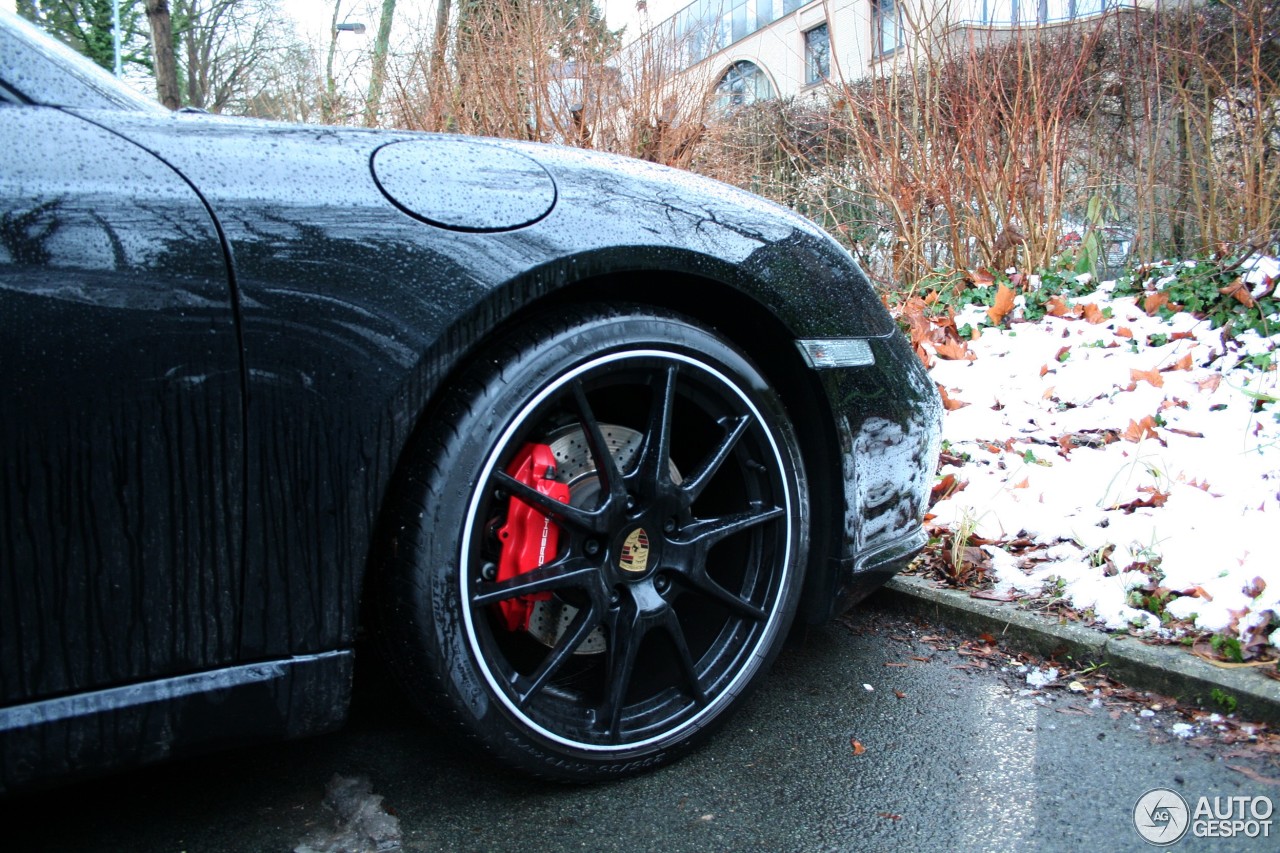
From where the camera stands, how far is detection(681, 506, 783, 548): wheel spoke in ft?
5.85

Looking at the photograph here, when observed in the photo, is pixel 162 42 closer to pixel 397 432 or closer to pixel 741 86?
pixel 741 86

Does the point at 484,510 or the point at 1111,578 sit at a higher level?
the point at 484,510

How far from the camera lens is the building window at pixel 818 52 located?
6426 mm

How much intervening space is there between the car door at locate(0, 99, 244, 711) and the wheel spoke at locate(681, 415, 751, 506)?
79 cm

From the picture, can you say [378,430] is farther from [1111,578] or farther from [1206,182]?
[1206,182]

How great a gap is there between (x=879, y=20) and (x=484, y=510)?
210 inches

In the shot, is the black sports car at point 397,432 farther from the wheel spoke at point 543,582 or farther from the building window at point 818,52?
the building window at point 818,52

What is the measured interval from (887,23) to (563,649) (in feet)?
18.8

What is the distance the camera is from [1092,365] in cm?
435

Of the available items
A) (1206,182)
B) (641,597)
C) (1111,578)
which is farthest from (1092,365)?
(641,597)

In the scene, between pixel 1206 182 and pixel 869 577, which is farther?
pixel 1206 182

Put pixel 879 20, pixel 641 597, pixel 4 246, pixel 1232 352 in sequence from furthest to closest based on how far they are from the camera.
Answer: pixel 879 20 < pixel 1232 352 < pixel 641 597 < pixel 4 246

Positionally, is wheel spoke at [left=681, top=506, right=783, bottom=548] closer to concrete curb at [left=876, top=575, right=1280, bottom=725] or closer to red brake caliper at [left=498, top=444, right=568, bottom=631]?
red brake caliper at [left=498, top=444, right=568, bottom=631]

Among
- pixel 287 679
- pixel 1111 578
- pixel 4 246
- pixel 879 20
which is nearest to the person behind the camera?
pixel 4 246
